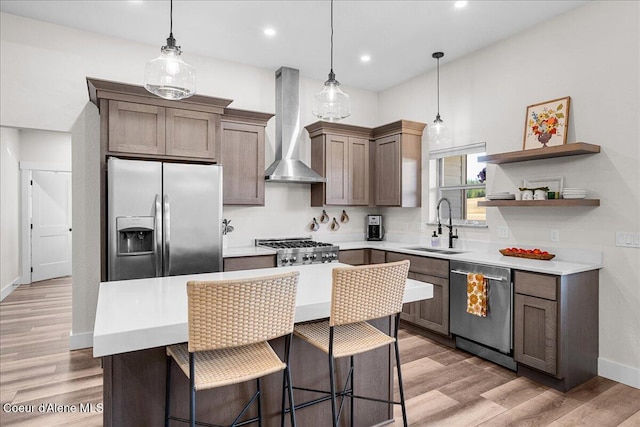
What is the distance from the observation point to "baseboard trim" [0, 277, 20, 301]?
5405 millimetres

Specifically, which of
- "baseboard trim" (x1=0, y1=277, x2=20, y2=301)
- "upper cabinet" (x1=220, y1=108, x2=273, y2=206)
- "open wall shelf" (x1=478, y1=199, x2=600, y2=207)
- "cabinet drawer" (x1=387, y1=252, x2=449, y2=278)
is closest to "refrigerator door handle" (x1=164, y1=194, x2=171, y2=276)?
"upper cabinet" (x1=220, y1=108, x2=273, y2=206)

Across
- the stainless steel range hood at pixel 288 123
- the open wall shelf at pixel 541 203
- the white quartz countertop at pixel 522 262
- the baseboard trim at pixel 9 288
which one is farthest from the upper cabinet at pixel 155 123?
the baseboard trim at pixel 9 288

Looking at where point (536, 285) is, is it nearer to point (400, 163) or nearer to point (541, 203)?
point (541, 203)

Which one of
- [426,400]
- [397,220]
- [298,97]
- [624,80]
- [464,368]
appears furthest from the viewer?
[397,220]

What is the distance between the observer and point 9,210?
19.7 ft

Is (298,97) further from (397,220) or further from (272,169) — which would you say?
(397,220)

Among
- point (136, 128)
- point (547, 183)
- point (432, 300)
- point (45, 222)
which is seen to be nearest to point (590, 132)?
point (547, 183)

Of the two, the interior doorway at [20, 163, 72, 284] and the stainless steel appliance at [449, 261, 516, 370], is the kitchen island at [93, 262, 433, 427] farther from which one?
the interior doorway at [20, 163, 72, 284]

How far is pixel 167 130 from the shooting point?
348 centimetres

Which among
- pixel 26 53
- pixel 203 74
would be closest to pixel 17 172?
pixel 26 53

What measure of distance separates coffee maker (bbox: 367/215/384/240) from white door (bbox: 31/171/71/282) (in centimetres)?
591

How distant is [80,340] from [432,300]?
3.47m

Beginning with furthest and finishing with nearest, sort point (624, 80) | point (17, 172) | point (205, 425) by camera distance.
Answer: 1. point (17, 172)
2. point (624, 80)
3. point (205, 425)

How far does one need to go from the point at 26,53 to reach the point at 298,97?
8.95 ft
